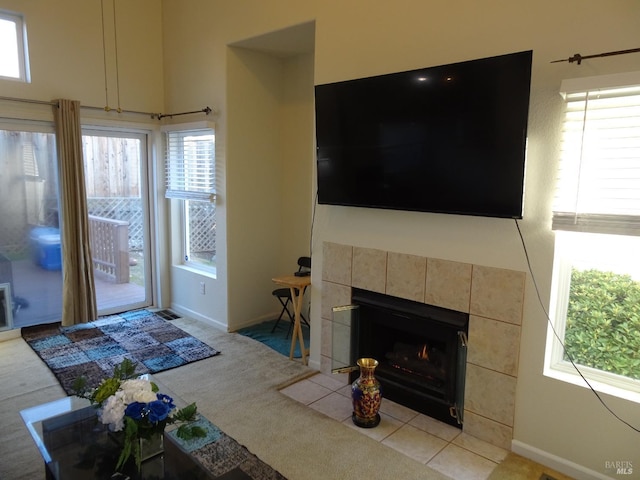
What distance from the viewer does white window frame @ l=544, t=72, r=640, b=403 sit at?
6.59 ft

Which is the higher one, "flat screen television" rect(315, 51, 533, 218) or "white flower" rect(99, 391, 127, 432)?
"flat screen television" rect(315, 51, 533, 218)

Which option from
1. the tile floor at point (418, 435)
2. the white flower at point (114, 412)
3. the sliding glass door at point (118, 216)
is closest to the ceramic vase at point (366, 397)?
the tile floor at point (418, 435)

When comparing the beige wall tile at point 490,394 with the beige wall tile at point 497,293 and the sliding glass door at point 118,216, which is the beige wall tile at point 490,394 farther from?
the sliding glass door at point 118,216

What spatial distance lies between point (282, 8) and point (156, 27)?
6.38 ft

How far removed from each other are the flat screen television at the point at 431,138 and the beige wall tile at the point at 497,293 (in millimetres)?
349

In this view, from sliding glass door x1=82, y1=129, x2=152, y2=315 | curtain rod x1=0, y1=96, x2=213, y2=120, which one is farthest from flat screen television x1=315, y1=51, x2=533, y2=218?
sliding glass door x1=82, y1=129, x2=152, y2=315

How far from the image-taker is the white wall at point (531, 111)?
2.12 m

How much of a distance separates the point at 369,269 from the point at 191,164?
2.40m

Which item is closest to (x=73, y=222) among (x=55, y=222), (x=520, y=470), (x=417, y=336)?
(x=55, y=222)

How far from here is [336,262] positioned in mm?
3271

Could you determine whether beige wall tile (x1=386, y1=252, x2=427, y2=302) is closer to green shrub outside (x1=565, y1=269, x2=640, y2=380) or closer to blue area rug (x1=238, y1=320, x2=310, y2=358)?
green shrub outside (x1=565, y1=269, x2=640, y2=380)

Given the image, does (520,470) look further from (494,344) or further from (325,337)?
(325,337)

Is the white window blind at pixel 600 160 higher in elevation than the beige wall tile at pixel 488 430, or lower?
higher

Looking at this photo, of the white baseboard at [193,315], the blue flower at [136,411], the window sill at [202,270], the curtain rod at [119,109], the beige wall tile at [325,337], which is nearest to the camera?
the blue flower at [136,411]
